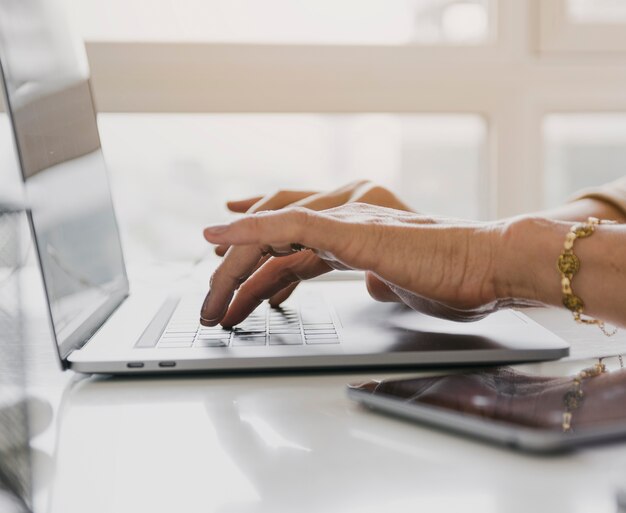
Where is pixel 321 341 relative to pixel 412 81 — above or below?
below

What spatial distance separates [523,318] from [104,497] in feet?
1.64

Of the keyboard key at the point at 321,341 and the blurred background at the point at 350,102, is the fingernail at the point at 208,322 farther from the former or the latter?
the blurred background at the point at 350,102

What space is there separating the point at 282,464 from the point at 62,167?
49cm

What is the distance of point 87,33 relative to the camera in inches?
62.3

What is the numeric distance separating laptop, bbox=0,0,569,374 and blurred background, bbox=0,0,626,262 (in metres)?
0.61

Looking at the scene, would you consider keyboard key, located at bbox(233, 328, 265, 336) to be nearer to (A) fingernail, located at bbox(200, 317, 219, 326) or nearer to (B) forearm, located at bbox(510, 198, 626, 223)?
(A) fingernail, located at bbox(200, 317, 219, 326)

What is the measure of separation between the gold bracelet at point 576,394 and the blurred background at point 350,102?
112 cm

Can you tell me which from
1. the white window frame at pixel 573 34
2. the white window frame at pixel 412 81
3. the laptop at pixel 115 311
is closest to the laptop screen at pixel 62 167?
the laptop at pixel 115 311

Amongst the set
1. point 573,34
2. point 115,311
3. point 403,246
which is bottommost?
point 115,311

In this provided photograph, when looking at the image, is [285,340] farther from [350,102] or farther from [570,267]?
[350,102]

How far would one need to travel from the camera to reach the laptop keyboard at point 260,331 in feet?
2.16

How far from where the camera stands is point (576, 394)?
47 centimetres

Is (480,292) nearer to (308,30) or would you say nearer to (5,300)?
(5,300)

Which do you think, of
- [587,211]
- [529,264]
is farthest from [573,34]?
[529,264]
